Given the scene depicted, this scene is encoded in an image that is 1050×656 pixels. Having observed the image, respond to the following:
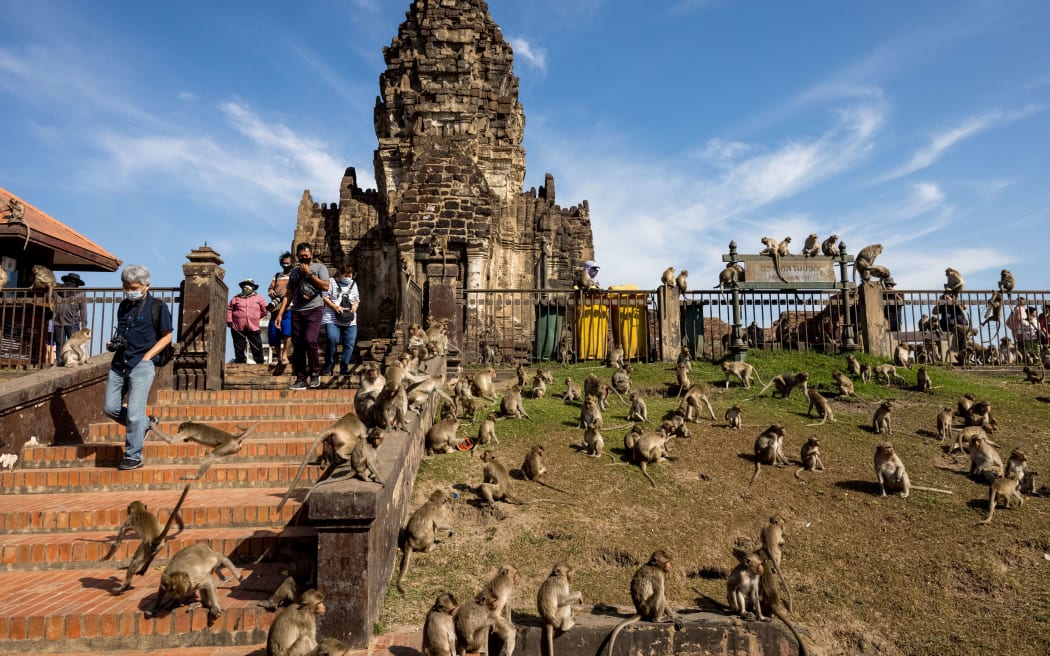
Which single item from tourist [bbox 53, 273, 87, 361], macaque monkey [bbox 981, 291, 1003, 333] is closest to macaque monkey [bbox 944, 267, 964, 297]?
macaque monkey [bbox 981, 291, 1003, 333]

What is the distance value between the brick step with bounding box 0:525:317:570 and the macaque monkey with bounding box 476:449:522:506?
2.13m

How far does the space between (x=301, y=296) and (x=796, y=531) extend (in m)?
7.27

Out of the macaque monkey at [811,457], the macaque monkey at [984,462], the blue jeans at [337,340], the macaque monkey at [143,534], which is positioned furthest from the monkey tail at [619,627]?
the blue jeans at [337,340]

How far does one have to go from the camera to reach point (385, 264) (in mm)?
23391

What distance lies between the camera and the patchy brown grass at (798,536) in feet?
18.3

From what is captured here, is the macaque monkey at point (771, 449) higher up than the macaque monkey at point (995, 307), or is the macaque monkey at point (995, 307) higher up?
the macaque monkey at point (995, 307)

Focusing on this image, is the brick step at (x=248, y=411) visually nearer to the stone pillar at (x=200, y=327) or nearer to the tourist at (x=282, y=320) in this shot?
the stone pillar at (x=200, y=327)

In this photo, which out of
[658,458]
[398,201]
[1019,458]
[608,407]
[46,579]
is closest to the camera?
[46,579]

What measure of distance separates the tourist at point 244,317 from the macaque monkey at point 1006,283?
17.4 m

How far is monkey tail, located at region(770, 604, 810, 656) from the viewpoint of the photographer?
487 cm

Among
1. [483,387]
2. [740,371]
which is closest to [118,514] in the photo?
[483,387]

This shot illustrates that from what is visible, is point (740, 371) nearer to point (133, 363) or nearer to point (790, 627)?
point (790, 627)

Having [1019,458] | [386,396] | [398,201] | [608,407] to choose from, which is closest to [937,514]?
[1019,458]

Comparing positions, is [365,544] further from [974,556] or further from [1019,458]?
[1019,458]
